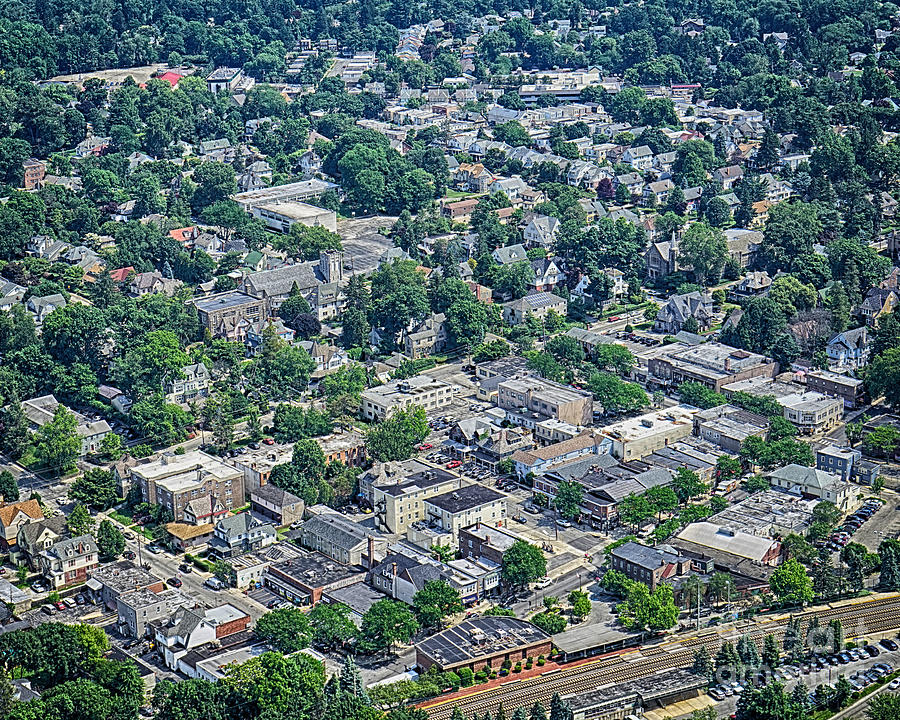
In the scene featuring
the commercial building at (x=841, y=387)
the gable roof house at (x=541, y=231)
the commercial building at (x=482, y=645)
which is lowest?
the commercial building at (x=482, y=645)

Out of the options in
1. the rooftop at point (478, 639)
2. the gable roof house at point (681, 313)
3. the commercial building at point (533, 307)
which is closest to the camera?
the rooftop at point (478, 639)

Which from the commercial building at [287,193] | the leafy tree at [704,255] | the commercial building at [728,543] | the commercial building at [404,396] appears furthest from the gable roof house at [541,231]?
the commercial building at [728,543]

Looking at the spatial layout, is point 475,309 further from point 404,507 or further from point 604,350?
point 404,507

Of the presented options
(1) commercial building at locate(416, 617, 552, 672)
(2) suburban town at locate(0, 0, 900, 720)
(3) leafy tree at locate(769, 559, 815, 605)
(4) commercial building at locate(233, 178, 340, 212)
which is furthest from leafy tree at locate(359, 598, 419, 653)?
(4) commercial building at locate(233, 178, 340, 212)

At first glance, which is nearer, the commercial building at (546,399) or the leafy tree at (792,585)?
the leafy tree at (792,585)

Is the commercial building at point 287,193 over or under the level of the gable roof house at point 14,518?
over

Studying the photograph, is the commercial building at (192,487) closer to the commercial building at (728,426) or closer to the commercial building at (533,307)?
the commercial building at (728,426)

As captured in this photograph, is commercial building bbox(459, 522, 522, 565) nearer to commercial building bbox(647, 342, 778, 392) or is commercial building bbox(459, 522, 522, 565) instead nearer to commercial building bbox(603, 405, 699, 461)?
commercial building bbox(603, 405, 699, 461)
